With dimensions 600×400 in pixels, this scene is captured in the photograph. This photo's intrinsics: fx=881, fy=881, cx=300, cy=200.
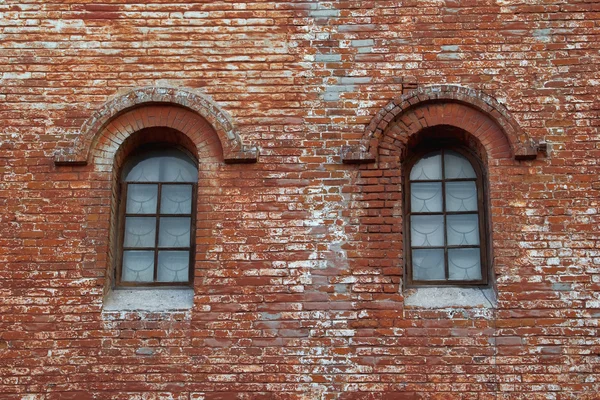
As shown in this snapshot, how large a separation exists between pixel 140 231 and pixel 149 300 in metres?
0.69

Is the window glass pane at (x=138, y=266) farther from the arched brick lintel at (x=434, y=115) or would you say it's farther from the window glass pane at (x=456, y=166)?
the window glass pane at (x=456, y=166)

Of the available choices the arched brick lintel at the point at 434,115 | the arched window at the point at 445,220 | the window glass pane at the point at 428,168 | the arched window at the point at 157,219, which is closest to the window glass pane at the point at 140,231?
the arched window at the point at 157,219

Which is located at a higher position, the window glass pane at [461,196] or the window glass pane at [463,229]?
the window glass pane at [461,196]

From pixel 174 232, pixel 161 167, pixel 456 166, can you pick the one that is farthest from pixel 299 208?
pixel 456 166

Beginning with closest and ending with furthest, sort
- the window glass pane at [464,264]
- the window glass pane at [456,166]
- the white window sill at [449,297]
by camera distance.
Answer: the white window sill at [449,297], the window glass pane at [464,264], the window glass pane at [456,166]

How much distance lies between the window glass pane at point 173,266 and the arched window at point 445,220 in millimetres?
1973

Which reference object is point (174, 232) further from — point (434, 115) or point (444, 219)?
point (434, 115)

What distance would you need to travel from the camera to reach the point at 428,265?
7809mm

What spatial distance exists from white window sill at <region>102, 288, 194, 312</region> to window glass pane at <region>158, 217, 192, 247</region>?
445mm

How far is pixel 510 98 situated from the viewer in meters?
7.95

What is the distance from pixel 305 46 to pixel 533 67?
2.10 meters

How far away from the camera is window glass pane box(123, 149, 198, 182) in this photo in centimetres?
816

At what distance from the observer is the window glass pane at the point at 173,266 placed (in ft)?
25.7

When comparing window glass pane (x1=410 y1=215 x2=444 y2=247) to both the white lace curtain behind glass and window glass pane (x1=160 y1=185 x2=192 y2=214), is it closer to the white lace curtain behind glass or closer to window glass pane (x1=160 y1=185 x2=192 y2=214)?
the white lace curtain behind glass
